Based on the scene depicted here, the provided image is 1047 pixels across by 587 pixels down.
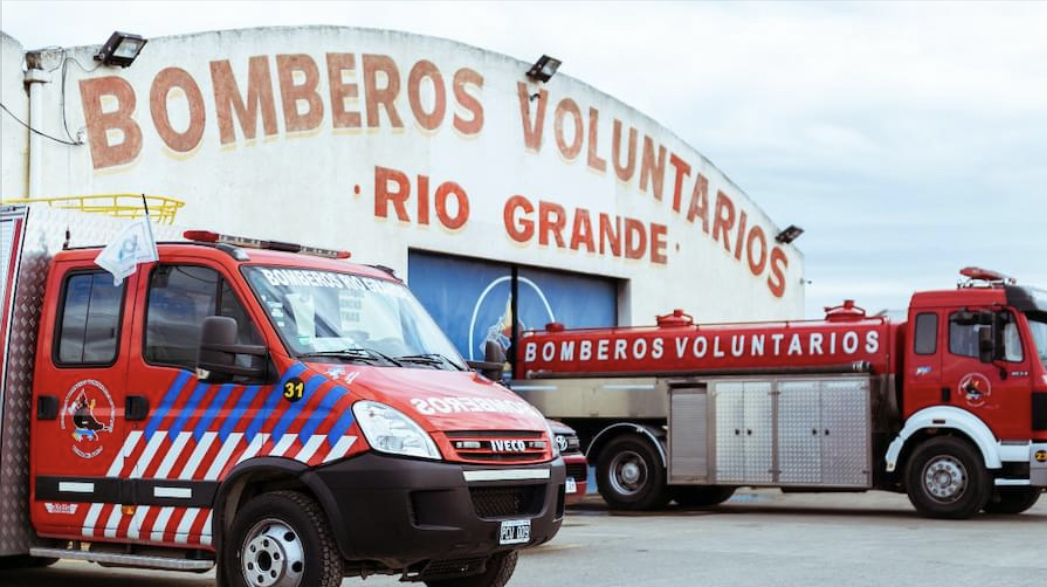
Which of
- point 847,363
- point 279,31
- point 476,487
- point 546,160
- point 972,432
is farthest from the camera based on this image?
point 546,160

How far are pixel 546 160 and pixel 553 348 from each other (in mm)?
5410

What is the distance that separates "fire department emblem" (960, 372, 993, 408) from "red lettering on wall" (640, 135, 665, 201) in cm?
1185

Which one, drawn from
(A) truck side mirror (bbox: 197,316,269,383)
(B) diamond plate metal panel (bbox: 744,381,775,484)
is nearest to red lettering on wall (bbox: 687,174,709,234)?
(B) diamond plate metal panel (bbox: 744,381,775,484)

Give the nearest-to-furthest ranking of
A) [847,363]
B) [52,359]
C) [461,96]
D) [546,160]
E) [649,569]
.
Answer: [52,359] < [649,569] < [847,363] < [461,96] < [546,160]

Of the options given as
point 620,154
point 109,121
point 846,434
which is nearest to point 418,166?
point 109,121

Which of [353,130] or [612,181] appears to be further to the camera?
[612,181]

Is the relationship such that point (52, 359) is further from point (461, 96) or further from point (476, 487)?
point (461, 96)

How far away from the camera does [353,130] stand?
75.2 feet

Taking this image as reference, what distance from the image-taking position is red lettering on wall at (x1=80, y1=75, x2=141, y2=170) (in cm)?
1930

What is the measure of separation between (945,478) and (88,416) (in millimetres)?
12012

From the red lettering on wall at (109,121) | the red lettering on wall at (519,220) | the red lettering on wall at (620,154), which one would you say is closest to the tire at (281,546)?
the red lettering on wall at (109,121)

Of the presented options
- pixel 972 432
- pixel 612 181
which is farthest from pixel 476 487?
pixel 612 181

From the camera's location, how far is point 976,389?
18.5 meters

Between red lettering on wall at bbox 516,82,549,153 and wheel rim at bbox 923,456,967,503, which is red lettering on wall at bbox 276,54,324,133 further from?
wheel rim at bbox 923,456,967,503
